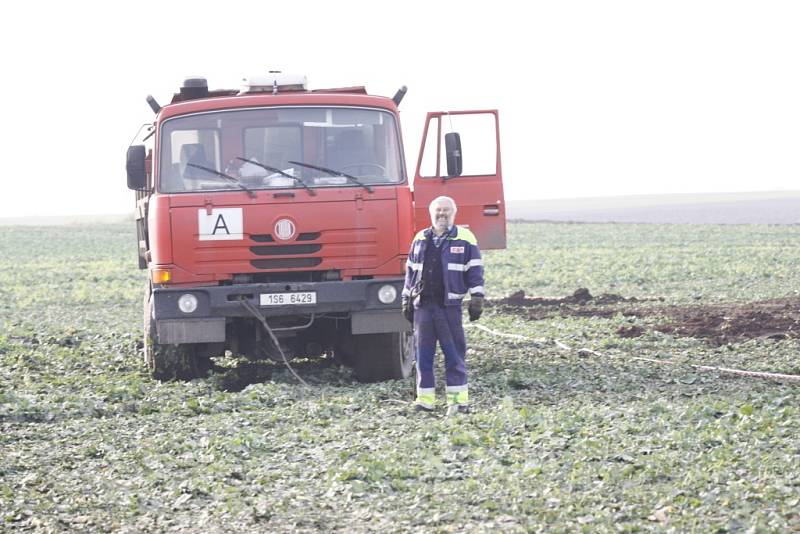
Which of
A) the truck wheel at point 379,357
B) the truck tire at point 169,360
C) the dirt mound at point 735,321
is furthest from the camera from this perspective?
the dirt mound at point 735,321

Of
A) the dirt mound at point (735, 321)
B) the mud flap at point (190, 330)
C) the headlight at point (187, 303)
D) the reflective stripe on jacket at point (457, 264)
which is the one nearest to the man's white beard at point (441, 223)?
the reflective stripe on jacket at point (457, 264)

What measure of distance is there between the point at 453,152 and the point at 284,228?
1975 mm

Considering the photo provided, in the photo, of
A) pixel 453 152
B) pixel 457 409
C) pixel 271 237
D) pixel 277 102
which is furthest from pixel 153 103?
pixel 457 409

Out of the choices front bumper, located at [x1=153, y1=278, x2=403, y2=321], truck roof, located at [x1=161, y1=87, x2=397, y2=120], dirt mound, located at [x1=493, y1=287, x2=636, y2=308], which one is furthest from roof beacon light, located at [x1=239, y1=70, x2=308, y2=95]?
dirt mound, located at [x1=493, y1=287, x2=636, y2=308]

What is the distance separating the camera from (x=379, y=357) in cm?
1409

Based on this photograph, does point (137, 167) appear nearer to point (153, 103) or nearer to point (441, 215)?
point (153, 103)

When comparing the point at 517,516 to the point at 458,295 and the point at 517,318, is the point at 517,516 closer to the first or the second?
the point at 458,295

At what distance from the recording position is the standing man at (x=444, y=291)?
11.8 meters

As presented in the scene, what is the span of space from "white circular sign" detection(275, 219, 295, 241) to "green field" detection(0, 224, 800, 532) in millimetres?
1638

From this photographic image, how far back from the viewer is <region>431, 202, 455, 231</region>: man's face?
11789 millimetres

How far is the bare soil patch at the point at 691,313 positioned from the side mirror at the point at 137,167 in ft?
27.1

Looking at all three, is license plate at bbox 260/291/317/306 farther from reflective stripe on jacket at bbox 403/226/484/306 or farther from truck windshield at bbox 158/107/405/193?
reflective stripe on jacket at bbox 403/226/484/306

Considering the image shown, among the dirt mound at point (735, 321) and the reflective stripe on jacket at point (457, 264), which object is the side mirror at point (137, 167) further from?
the dirt mound at point (735, 321)

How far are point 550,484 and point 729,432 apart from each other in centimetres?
184
